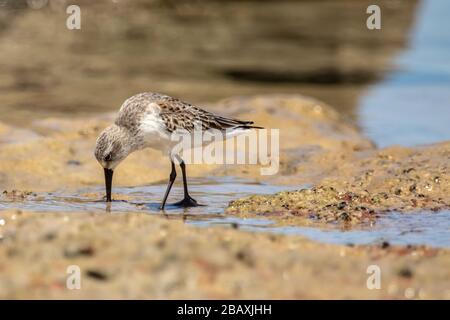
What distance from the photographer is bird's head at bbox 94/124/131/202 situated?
9094 mm

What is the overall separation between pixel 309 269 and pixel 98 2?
1642 centimetres

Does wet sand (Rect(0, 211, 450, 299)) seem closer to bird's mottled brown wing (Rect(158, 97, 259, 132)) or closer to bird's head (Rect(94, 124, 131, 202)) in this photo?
bird's head (Rect(94, 124, 131, 202))

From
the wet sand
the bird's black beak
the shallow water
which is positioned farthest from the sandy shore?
the bird's black beak

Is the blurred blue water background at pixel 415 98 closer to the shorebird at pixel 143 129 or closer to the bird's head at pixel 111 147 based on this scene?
the shorebird at pixel 143 129

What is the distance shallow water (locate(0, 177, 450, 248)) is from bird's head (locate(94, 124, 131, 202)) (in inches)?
12.2

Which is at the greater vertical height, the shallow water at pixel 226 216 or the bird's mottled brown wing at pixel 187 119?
the bird's mottled brown wing at pixel 187 119

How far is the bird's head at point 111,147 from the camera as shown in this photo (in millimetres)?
9094

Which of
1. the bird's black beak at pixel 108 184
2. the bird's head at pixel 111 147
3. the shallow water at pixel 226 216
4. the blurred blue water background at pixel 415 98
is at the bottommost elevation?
the shallow water at pixel 226 216

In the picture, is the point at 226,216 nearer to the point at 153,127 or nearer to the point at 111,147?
the point at 153,127

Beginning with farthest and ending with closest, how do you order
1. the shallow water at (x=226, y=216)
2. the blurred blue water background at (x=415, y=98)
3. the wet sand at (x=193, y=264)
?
1. the blurred blue water background at (x=415, y=98)
2. the shallow water at (x=226, y=216)
3. the wet sand at (x=193, y=264)

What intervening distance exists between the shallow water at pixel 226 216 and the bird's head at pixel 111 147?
1.02ft

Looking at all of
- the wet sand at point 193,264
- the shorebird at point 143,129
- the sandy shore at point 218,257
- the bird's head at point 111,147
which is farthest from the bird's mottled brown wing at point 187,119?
the wet sand at point 193,264

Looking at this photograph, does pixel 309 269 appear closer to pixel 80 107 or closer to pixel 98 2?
pixel 80 107
